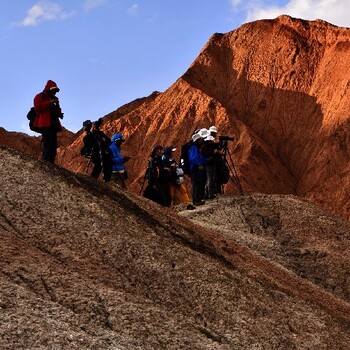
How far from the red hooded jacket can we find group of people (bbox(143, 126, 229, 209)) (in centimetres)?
398

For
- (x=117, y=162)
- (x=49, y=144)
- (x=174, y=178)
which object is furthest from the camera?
(x=174, y=178)

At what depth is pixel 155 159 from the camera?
17.6 m

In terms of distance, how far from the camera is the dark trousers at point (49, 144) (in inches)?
548

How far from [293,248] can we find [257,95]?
127 ft

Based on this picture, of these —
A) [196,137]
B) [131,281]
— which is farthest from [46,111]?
[196,137]

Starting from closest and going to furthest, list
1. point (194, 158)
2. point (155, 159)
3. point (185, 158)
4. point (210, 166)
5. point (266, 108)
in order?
point (155, 159) → point (194, 158) → point (185, 158) → point (210, 166) → point (266, 108)

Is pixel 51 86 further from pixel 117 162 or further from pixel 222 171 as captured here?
pixel 222 171

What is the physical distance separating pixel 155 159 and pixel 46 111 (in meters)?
4.15

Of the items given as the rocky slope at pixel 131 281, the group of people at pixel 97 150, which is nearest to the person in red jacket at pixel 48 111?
the rocky slope at pixel 131 281

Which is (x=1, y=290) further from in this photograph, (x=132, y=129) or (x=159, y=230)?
(x=132, y=129)

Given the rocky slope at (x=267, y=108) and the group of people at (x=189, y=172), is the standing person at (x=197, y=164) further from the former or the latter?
the rocky slope at (x=267, y=108)

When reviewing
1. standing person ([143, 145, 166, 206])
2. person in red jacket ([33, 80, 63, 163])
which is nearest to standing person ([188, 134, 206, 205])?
A: standing person ([143, 145, 166, 206])

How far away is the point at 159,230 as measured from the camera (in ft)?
42.5

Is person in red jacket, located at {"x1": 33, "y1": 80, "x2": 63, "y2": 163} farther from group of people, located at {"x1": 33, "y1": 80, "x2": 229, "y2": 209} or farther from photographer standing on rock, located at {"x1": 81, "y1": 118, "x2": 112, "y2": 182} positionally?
photographer standing on rock, located at {"x1": 81, "y1": 118, "x2": 112, "y2": 182}
